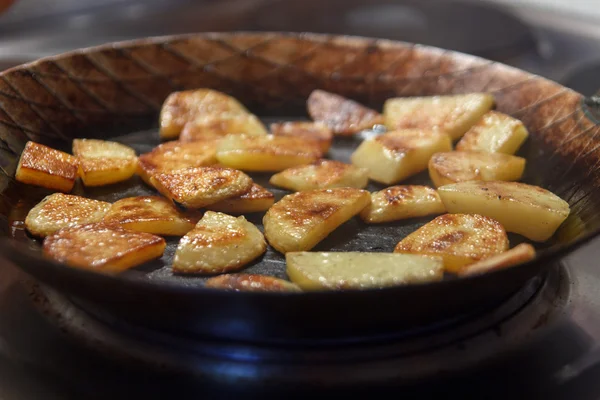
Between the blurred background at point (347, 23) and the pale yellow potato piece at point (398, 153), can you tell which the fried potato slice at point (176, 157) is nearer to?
the pale yellow potato piece at point (398, 153)

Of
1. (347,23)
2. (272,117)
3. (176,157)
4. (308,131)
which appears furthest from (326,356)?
(347,23)

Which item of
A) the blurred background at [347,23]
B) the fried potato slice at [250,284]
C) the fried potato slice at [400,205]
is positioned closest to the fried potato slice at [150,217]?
the fried potato slice at [250,284]

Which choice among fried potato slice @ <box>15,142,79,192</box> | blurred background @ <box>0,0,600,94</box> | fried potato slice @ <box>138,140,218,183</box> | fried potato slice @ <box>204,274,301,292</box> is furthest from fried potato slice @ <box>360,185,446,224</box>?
blurred background @ <box>0,0,600,94</box>

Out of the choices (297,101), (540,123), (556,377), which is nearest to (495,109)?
(540,123)

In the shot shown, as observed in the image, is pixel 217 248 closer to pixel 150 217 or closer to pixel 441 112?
pixel 150 217

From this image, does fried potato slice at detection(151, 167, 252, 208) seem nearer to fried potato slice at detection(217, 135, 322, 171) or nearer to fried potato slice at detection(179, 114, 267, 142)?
fried potato slice at detection(217, 135, 322, 171)

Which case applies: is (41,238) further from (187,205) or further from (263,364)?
(263,364)
